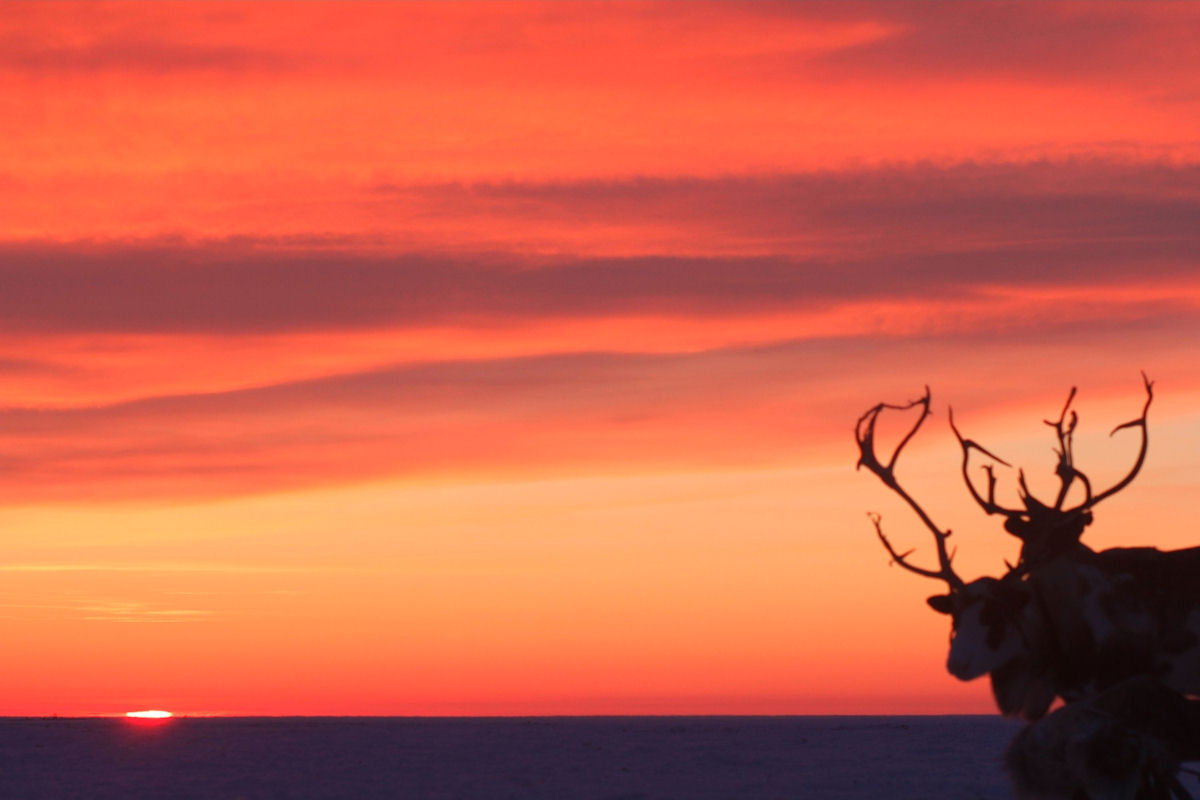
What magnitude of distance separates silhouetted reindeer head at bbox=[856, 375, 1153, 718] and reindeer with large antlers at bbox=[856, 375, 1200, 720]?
0.03ft

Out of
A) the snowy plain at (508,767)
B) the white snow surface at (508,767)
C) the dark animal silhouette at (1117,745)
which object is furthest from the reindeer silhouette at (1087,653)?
the snowy plain at (508,767)

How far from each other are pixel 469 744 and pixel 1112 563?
48911 mm

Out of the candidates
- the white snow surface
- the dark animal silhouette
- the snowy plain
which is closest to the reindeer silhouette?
the dark animal silhouette

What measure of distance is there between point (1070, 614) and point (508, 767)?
33022 mm

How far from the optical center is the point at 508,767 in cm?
4834

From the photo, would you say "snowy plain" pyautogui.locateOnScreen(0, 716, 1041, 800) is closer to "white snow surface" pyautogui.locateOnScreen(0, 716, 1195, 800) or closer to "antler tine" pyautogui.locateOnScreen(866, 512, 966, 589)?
"white snow surface" pyautogui.locateOnScreen(0, 716, 1195, 800)

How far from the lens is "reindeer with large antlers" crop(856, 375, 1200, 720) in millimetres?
17078

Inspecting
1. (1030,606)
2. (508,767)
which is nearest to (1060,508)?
(1030,606)

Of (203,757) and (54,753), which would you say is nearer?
(203,757)

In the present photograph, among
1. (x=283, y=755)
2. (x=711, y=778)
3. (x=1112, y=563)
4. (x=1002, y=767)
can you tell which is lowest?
(x=1002, y=767)

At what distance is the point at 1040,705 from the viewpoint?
682 inches

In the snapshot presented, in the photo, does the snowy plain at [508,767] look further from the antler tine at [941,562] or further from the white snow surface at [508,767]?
the antler tine at [941,562]

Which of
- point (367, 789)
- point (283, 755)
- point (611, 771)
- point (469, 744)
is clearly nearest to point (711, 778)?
point (611, 771)

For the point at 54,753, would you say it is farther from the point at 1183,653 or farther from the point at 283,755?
the point at 1183,653
